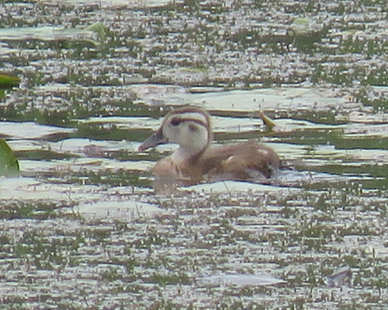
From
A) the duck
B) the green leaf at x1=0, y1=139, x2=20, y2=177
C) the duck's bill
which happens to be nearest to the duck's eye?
the duck

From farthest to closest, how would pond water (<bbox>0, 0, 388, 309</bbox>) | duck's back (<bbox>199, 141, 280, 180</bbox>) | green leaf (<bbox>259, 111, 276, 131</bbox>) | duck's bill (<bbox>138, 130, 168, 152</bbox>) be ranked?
green leaf (<bbox>259, 111, 276, 131</bbox>)
duck's bill (<bbox>138, 130, 168, 152</bbox>)
duck's back (<bbox>199, 141, 280, 180</bbox>)
pond water (<bbox>0, 0, 388, 309</bbox>)

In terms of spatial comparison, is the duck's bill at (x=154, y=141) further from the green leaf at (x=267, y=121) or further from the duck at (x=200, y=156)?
the green leaf at (x=267, y=121)

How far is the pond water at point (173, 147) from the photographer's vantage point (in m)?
7.40

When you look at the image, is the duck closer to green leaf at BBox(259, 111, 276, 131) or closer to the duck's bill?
the duck's bill

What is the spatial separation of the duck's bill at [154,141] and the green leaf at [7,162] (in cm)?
140

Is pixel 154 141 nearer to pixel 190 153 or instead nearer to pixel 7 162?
pixel 190 153

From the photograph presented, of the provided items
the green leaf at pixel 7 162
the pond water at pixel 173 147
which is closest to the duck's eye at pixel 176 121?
the pond water at pixel 173 147

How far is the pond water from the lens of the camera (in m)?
7.40

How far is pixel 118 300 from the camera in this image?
278 inches

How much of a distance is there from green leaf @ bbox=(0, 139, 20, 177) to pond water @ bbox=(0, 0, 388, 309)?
0.12 meters

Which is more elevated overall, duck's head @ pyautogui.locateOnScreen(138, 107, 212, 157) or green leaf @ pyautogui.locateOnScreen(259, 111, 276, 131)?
green leaf @ pyautogui.locateOnScreen(259, 111, 276, 131)

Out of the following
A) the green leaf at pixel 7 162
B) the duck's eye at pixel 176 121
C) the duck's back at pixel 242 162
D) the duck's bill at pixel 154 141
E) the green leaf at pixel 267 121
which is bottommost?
the green leaf at pixel 7 162

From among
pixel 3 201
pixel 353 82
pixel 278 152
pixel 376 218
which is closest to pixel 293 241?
pixel 376 218

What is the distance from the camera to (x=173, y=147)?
38.3ft
